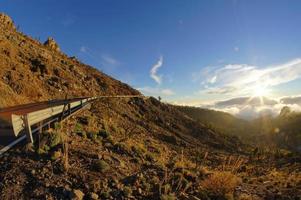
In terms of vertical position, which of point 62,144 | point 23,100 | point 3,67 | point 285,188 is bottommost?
point 285,188

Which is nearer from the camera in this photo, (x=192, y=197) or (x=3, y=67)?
(x=192, y=197)

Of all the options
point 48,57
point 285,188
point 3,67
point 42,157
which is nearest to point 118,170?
point 42,157

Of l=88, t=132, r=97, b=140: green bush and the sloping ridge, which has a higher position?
the sloping ridge

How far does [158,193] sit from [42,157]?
290 centimetres

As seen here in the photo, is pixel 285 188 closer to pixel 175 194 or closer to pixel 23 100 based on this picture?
pixel 175 194

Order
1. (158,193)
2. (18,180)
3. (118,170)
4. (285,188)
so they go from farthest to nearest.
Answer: (285,188) < (118,170) < (158,193) < (18,180)

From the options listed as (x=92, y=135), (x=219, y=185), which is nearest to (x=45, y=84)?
(x=92, y=135)

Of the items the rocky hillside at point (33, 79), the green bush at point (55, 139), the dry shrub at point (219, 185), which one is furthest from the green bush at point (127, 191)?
the rocky hillside at point (33, 79)

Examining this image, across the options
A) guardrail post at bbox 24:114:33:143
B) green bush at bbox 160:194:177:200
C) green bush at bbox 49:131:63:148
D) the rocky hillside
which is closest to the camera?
green bush at bbox 160:194:177:200

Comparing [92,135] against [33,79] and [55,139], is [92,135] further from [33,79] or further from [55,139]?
[33,79]

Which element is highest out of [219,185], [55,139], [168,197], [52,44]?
[52,44]

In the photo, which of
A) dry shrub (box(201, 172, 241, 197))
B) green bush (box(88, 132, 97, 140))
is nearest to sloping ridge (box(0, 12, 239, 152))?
green bush (box(88, 132, 97, 140))

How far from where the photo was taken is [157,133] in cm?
2231

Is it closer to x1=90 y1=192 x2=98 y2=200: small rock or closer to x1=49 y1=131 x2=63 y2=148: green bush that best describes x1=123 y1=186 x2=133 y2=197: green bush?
x1=90 y1=192 x2=98 y2=200: small rock
